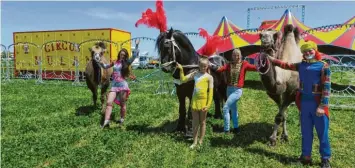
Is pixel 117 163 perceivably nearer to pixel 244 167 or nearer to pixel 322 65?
pixel 244 167

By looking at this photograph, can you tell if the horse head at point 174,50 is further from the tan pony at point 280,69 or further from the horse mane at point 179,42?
the tan pony at point 280,69

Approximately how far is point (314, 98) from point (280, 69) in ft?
3.91

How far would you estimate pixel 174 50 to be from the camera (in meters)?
6.86

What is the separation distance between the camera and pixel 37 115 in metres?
9.38

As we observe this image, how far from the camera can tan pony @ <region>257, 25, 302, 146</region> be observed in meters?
5.89

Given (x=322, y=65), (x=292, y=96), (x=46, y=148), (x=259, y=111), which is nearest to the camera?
(x=322, y=65)

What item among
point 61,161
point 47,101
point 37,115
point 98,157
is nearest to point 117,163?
point 98,157

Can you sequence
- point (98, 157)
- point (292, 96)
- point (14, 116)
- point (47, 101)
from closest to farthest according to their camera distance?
point (98, 157), point (292, 96), point (14, 116), point (47, 101)

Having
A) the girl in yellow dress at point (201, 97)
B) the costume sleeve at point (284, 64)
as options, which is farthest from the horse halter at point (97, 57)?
the costume sleeve at point (284, 64)

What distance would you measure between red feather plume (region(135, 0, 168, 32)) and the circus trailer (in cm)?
1561

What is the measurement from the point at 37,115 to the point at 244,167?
6775 millimetres

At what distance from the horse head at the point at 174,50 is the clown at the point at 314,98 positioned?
98.6 inches

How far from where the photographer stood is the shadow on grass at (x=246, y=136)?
6766mm

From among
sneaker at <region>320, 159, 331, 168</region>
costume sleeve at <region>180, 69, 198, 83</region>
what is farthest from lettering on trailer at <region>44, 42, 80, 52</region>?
sneaker at <region>320, 159, 331, 168</region>
